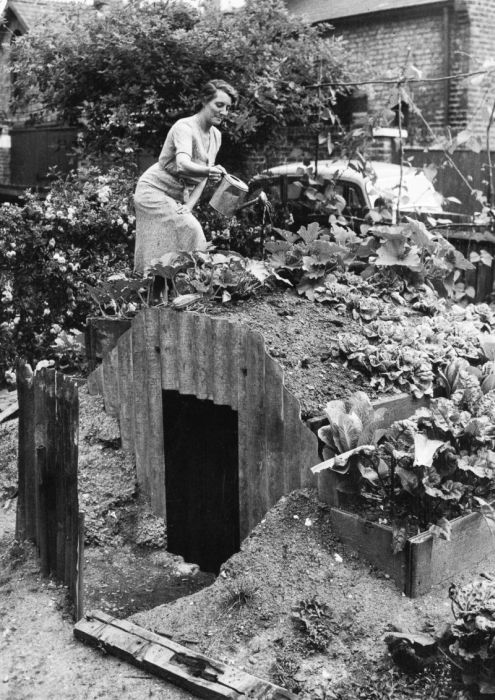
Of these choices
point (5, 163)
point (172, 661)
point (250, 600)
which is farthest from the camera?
point (5, 163)

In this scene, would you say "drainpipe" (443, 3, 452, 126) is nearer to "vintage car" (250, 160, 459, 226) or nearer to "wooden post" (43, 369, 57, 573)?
"vintage car" (250, 160, 459, 226)

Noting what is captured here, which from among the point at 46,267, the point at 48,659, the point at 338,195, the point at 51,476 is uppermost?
the point at 338,195

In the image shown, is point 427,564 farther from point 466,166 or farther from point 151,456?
point 466,166

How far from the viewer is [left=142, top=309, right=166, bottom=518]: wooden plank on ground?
5492 millimetres

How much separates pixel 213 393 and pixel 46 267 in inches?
137

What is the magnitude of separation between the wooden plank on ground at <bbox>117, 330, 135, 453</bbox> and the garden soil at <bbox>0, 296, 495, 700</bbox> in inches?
6.5

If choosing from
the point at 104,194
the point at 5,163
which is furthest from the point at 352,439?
the point at 5,163

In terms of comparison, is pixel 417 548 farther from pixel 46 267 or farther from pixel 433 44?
pixel 433 44

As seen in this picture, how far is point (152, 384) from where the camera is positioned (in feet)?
18.1

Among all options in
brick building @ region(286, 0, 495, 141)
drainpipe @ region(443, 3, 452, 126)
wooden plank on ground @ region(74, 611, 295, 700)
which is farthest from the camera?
drainpipe @ region(443, 3, 452, 126)

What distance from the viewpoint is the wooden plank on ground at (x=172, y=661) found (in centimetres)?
351

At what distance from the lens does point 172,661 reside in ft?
12.4

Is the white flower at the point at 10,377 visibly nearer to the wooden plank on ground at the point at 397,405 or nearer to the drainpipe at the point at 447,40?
the wooden plank on ground at the point at 397,405

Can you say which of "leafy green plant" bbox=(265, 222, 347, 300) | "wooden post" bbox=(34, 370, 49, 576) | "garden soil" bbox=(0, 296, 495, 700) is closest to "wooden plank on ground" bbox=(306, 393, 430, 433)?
"garden soil" bbox=(0, 296, 495, 700)
